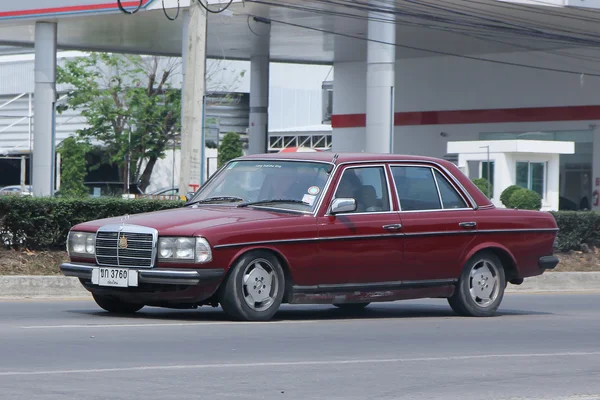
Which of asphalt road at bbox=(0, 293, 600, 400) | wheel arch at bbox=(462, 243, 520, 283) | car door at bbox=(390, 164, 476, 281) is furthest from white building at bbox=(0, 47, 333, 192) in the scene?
asphalt road at bbox=(0, 293, 600, 400)

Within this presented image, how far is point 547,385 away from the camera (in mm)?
7258

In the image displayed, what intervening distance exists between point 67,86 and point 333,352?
152ft

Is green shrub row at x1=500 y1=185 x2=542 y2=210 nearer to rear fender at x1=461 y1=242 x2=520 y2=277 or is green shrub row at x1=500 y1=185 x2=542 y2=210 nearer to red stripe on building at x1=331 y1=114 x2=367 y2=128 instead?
rear fender at x1=461 y1=242 x2=520 y2=277

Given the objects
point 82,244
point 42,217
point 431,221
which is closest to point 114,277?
point 82,244

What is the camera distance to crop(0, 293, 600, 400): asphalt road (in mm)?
6730

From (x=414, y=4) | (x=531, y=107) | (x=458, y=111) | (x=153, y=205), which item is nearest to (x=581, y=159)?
(x=531, y=107)

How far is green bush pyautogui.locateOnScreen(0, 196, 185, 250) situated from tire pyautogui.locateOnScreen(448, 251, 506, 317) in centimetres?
595

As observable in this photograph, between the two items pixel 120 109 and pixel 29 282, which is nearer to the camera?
pixel 29 282

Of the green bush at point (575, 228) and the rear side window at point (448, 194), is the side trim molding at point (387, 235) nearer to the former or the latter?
the rear side window at point (448, 194)

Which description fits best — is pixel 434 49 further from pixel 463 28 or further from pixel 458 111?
pixel 463 28

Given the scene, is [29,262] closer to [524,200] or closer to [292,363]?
[292,363]

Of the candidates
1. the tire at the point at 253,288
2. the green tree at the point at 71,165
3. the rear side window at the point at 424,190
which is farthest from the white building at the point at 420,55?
the tire at the point at 253,288

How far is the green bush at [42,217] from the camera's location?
14680 mm

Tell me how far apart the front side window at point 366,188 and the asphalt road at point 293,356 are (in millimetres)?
1157
